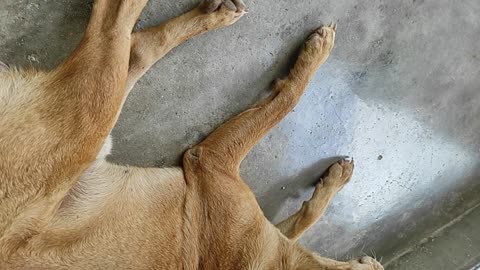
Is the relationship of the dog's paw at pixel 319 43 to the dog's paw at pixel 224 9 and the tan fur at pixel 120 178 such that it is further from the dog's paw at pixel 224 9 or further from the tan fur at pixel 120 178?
the dog's paw at pixel 224 9

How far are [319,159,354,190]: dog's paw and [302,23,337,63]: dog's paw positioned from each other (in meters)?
0.90

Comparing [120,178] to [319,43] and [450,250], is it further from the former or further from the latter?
[450,250]

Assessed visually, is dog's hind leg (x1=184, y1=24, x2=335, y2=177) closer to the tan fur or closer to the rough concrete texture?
the tan fur

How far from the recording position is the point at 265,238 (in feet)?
11.7

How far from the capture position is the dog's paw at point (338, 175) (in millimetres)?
4309

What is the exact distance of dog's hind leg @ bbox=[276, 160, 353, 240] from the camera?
13.6ft

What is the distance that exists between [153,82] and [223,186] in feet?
2.57

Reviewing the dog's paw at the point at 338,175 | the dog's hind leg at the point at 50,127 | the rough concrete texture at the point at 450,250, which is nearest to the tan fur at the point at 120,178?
the dog's hind leg at the point at 50,127

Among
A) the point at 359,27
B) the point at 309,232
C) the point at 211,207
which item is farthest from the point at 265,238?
the point at 359,27

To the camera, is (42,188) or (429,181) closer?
(42,188)

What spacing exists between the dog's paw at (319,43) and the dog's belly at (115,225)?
3.82 ft

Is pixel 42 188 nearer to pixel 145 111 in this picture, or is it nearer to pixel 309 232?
pixel 145 111

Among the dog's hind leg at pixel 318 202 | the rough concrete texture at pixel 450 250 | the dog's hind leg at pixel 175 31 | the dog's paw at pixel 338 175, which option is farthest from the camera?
the rough concrete texture at pixel 450 250

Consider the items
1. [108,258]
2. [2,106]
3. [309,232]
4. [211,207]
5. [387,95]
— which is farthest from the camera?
[309,232]
